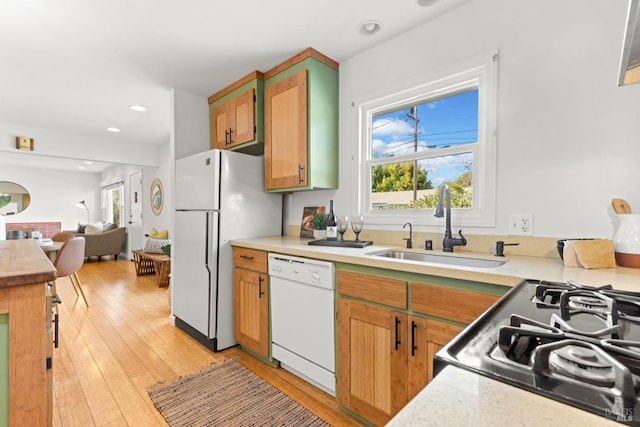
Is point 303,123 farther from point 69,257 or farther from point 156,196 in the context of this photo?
point 156,196

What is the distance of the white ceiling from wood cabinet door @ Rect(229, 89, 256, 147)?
0.73ft

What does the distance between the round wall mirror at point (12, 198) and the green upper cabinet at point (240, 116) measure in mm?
8284

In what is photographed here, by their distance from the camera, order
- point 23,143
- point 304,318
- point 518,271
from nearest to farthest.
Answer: point 518,271 → point 304,318 → point 23,143

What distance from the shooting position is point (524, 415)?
382mm

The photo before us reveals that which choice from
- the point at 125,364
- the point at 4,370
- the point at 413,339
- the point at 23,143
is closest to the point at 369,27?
the point at 413,339

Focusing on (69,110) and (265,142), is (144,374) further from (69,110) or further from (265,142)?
(69,110)

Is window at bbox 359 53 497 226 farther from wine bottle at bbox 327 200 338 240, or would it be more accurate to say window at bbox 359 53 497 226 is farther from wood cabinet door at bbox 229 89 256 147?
wood cabinet door at bbox 229 89 256 147

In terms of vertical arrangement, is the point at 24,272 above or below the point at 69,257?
above

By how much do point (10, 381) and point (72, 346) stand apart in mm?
2022

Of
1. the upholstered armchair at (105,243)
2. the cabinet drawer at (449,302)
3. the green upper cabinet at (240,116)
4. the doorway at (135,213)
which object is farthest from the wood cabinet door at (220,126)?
the upholstered armchair at (105,243)

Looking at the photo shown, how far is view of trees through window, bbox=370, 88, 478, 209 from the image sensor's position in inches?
78.6

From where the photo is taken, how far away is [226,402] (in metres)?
1.87

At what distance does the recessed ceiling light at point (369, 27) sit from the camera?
2.07m

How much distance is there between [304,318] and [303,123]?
4.71 ft
